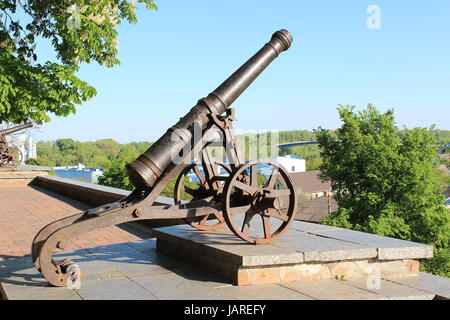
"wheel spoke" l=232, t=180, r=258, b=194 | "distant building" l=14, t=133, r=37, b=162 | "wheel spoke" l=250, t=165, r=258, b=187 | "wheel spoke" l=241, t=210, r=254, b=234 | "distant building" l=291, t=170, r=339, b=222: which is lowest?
"distant building" l=291, t=170, r=339, b=222

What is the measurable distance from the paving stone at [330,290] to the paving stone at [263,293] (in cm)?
8

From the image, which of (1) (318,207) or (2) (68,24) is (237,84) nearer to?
(2) (68,24)

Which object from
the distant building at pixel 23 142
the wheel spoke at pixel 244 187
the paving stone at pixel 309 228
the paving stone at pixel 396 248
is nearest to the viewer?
the paving stone at pixel 396 248

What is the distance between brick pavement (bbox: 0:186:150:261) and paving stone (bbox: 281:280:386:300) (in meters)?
3.25

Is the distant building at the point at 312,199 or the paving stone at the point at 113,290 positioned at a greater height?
the paving stone at the point at 113,290

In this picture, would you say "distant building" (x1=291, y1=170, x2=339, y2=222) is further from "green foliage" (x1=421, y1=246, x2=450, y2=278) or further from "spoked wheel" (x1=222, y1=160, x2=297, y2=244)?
"spoked wheel" (x1=222, y1=160, x2=297, y2=244)

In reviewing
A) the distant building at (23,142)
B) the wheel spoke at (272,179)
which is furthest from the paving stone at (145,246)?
the distant building at (23,142)

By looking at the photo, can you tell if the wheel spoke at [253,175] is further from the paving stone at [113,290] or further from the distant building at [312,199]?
the distant building at [312,199]

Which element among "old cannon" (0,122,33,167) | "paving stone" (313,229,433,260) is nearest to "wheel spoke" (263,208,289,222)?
"paving stone" (313,229,433,260)

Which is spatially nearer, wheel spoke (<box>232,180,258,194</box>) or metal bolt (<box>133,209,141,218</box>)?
metal bolt (<box>133,209,141,218</box>)

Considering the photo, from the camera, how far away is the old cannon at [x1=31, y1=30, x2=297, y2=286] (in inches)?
140

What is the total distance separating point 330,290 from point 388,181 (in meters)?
25.2

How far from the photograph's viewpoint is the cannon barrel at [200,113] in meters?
3.87
